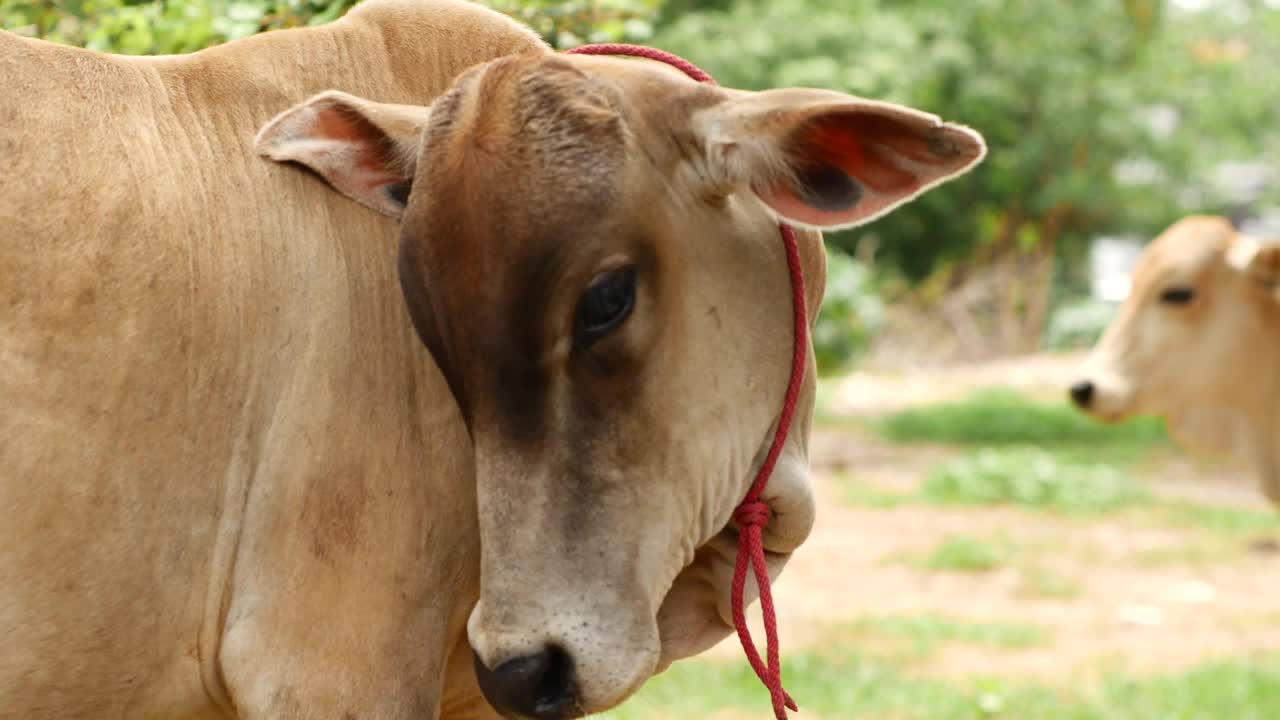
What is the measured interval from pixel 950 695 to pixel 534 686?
378 centimetres

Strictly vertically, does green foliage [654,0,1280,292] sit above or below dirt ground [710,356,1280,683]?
below

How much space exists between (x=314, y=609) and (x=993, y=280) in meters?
18.9

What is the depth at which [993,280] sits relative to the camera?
66.5 ft

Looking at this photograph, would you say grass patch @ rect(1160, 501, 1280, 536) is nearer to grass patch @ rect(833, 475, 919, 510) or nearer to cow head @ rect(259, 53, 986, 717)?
grass patch @ rect(833, 475, 919, 510)

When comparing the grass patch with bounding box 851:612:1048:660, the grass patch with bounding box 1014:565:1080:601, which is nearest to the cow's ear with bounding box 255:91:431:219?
the grass patch with bounding box 851:612:1048:660

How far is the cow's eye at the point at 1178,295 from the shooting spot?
766cm

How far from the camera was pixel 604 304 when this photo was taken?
6.50 feet

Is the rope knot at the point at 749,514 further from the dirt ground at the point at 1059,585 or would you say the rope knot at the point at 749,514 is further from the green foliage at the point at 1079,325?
the green foliage at the point at 1079,325

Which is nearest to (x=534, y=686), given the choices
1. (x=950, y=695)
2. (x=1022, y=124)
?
(x=950, y=695)

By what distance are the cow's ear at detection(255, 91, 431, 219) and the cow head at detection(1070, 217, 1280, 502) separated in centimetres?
594

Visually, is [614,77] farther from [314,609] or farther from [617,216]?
[314,609]

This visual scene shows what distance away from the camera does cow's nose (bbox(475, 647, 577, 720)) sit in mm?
1968

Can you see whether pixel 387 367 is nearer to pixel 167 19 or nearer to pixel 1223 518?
pixel 167 19

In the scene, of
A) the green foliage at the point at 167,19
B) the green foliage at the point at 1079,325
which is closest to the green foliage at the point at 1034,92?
the green foliage at the point at 1079,325
